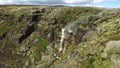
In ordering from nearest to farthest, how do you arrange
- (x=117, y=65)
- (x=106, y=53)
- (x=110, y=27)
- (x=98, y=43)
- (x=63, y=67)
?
(x=117, y=65)
(x=106, y=53)
(x=98, y=43)
(x=63, y=67)
(x=110, y=27)

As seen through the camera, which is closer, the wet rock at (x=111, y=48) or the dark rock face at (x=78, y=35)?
the wet rock at (x=111, y=48)

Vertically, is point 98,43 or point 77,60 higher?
point 98,43

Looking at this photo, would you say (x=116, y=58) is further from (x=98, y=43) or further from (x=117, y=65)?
(x=98, y=43)

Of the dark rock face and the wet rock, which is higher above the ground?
the wet rock

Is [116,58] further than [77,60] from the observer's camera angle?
No

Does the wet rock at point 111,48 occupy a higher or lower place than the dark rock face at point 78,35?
higher

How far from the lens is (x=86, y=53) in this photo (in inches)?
4309

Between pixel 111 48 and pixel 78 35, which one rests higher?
pixel 111 48

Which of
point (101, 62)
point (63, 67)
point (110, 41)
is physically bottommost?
point (63, 67)

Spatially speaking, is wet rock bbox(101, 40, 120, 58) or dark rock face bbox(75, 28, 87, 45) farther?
dark rock face bbox(75, 28, 87, 45)

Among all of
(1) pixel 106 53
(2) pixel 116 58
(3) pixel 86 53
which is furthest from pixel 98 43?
(2) pixel 116 58

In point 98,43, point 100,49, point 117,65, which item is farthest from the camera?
point 98,43

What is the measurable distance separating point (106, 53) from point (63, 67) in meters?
29.4

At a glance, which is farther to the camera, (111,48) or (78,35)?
(78,35)
